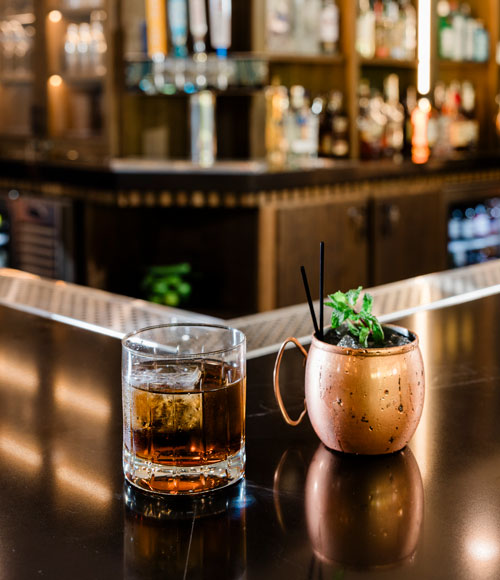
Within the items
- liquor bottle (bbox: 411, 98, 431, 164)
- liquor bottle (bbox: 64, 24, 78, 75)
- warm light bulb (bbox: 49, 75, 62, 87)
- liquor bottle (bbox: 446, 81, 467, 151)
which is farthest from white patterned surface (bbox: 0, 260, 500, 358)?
warm light bulb (bbox: 49, 75, 62, 87)

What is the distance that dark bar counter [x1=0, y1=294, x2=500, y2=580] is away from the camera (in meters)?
0.63

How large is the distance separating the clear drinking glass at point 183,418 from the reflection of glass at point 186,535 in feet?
0.05

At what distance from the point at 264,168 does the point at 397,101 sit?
1.59m

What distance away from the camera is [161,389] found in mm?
751

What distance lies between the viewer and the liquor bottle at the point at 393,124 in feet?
15.3

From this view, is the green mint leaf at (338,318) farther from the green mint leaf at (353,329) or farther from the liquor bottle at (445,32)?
the liquor bottle at (445,32)

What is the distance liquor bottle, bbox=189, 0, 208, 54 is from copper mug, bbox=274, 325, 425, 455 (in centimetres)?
377

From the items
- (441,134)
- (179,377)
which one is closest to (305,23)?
(441,134)

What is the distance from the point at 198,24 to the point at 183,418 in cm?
386

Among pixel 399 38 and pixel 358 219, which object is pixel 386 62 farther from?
pixel 358 219

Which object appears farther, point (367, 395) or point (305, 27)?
point (305, 27)

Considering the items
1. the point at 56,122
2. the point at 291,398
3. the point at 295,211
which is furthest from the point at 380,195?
the point at 291,398

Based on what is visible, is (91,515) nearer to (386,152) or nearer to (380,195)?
(380,195)

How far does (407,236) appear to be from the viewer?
13.8ft
